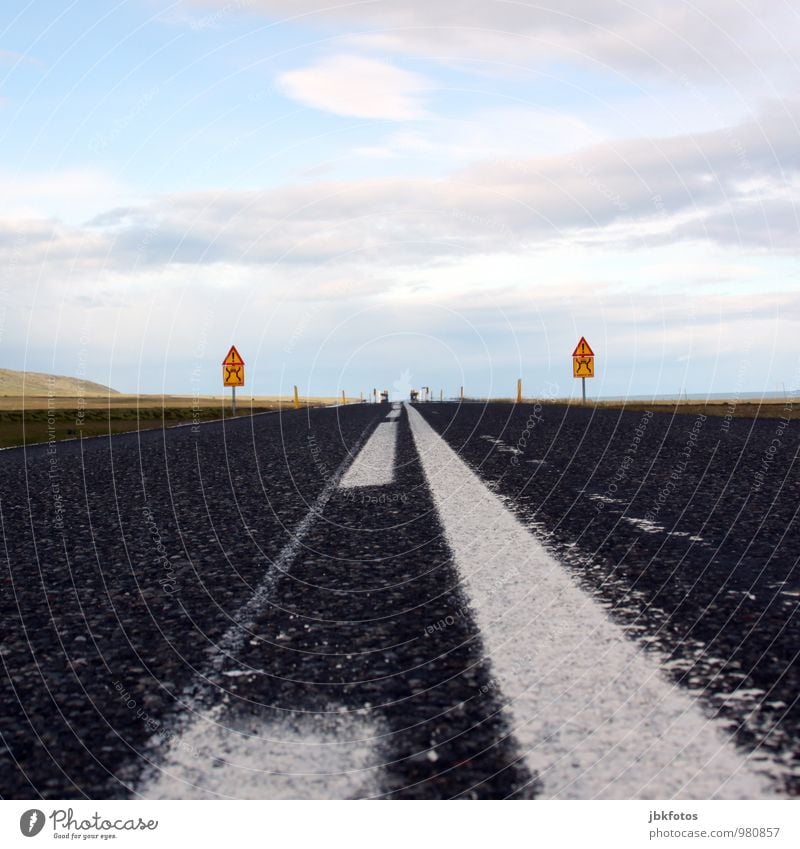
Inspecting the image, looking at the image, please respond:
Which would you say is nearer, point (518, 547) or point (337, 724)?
point (337, 724)

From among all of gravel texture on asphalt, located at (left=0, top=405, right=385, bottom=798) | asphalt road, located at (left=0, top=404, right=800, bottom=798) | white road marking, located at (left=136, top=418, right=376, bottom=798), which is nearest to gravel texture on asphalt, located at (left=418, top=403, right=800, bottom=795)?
asphalt road, located at (left=0, top=404, right=800, bottom=798)

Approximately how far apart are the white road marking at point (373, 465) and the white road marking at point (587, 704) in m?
4.10

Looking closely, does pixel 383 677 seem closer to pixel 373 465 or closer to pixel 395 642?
pixel 395 642

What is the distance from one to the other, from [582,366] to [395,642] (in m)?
30.2

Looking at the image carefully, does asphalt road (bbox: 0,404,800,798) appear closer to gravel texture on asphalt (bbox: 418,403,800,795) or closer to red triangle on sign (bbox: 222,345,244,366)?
gravel texture on asphalt (bbox: 418,403,800,795)

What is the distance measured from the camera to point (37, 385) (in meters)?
149

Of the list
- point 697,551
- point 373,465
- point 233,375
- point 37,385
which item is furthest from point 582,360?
point 37,385

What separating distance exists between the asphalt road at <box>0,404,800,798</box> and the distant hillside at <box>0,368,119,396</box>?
347ft

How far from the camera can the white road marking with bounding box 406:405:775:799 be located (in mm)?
2328

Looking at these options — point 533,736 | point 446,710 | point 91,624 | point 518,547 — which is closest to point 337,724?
point 446,710

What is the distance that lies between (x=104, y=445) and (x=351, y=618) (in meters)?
11.8

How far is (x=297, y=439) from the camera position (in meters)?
15.4

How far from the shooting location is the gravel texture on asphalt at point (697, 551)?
2941 mm
